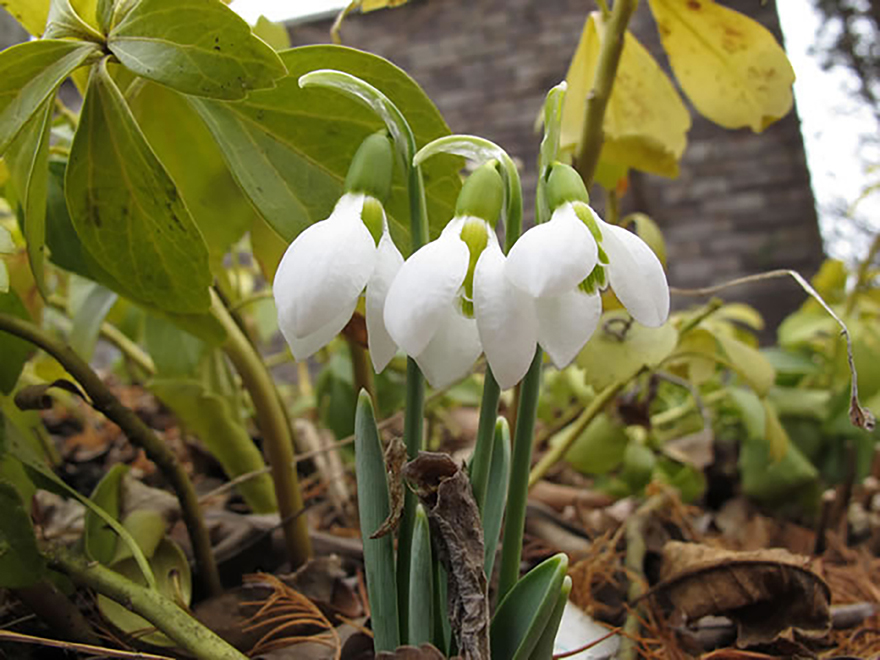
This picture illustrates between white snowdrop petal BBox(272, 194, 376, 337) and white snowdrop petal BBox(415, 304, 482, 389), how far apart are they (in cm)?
4

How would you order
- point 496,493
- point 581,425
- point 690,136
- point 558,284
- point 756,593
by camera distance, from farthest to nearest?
point 690,136, point 581,425, point 756,593, point 496,493, point 558,284

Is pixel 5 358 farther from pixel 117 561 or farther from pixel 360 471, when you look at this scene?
pixel 360 471

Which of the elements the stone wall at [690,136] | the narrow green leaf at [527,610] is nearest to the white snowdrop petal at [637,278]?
the narrow green leaf at [527,610]

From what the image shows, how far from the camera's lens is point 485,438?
31 centimetres

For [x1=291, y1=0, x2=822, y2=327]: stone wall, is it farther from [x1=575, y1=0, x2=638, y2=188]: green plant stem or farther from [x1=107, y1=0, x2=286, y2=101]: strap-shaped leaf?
[x1=107, y1=0, x2=286, y2=101]: strap-shaped leaf

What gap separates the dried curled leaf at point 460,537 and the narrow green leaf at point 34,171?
0.22 meters

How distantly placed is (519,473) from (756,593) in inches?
9.0

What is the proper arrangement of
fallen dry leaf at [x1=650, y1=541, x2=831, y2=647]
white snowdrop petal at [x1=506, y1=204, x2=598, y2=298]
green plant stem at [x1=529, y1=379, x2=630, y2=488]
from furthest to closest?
green plant stem at [x1=529, y1=379, x2=630, y2=488] → fallen dry leaf at [x1=650, y1=541, x2=831, y2=647] → white snowdrop petal at [x1=506, y1=204, x2=598, y2=298]

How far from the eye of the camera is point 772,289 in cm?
314

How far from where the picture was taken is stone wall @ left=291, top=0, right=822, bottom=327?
10.6 ft

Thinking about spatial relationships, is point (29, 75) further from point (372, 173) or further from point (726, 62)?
point (726, 62)

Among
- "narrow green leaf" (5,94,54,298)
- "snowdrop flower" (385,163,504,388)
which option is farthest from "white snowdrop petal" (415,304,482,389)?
"narrow green leaf" (5,94,54,298)

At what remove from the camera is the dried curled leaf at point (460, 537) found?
0.29 meters

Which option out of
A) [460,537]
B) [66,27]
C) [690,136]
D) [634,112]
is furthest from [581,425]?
[690,136]
